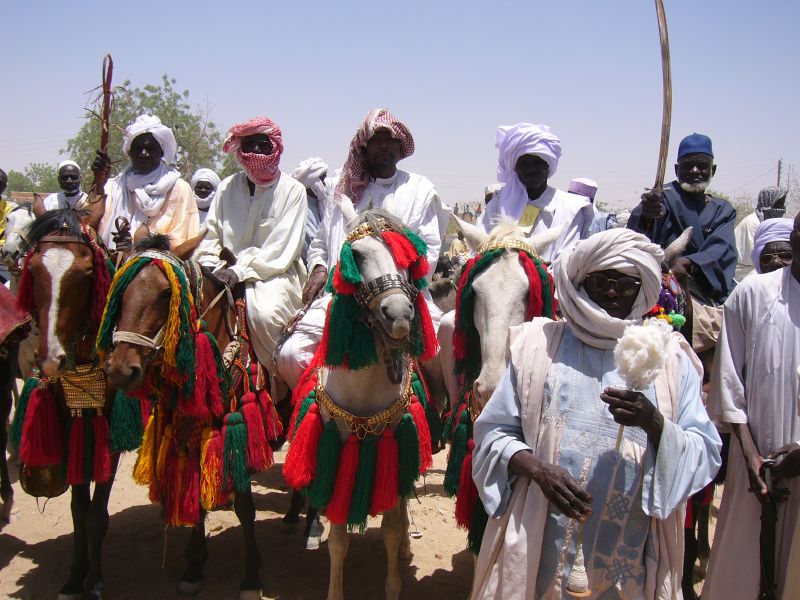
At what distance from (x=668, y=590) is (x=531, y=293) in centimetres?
165

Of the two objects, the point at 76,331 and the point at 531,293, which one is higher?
the point at 531,293

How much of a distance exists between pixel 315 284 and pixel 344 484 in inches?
70.6

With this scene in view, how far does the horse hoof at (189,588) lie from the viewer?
4.71 meters

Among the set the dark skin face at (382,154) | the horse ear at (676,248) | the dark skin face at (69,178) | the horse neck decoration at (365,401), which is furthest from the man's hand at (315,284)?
the dark skin face at (69,178)

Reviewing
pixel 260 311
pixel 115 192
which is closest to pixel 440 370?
pixel 260 311

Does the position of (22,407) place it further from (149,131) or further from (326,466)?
(149,131)

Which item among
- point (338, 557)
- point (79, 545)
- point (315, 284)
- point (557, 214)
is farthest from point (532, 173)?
point (79, 545)

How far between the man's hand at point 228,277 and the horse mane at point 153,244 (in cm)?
63

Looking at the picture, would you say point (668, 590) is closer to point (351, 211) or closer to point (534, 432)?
point (534, 432)

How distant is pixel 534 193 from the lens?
516 centimetres

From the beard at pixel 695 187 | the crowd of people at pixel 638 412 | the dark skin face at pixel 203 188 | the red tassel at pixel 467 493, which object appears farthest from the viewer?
the dark skin face at pixel 203 188

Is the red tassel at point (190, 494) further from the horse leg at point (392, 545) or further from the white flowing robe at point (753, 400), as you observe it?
the white flowing robe at point (753, 400)

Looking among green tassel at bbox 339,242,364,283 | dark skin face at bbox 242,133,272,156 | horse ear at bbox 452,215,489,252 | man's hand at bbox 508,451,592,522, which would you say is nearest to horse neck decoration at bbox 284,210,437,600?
green tassel at bbox 339,242,364,283

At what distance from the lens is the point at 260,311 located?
16.4 feet
